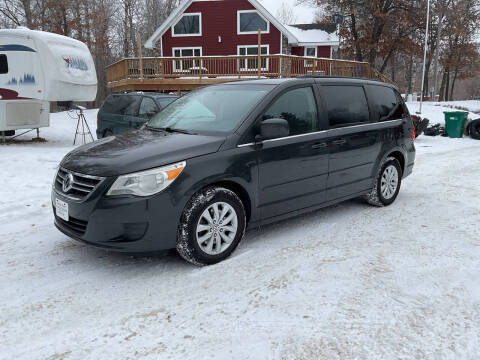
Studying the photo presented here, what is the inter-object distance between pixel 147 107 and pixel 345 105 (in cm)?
638

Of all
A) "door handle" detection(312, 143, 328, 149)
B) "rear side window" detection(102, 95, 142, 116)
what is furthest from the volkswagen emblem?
"rear side window" detection(102, 95, 142, 116)

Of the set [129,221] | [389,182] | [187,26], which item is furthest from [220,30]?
[129,221]

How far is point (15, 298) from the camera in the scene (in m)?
3.35

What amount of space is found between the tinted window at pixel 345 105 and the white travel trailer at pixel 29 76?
33.4ft

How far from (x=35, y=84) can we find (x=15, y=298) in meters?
10.7

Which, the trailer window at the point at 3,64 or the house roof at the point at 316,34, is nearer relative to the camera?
the trailer window at the point at 3,64

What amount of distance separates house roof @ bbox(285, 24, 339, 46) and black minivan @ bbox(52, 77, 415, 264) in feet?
85.8

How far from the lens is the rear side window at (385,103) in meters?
5.75

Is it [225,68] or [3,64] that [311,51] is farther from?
[3,64]

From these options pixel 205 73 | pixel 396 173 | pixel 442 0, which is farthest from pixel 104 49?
pixel 396 173

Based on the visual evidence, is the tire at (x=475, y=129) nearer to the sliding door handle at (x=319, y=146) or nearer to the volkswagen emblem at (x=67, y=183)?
the sliding door handle at (x=319, y=146)

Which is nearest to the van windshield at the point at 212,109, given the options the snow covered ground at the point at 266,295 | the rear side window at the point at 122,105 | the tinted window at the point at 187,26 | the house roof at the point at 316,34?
the snow covered ground at the point at 266,295

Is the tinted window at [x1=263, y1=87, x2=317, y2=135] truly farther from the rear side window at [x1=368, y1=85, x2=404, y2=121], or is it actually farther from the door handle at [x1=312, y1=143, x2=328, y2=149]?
the rear side window at [x1=368, y1=85, x2=404, y2=121]

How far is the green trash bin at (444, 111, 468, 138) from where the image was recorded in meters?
15.5
